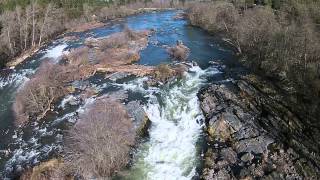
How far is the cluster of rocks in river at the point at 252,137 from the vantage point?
76.4ft

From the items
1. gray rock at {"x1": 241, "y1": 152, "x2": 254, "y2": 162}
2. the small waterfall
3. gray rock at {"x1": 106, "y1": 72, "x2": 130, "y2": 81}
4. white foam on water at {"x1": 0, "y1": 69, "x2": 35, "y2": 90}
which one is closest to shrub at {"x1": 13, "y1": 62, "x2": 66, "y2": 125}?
gray rock at {"x1": 106, "y1": 72, "x2": 130, "y2": 81}

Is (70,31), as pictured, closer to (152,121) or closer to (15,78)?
(15,78)

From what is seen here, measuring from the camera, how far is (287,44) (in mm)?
34812

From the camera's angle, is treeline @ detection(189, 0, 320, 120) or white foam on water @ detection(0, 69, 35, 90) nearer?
treeline @ detection(189, 0, 320, 120)

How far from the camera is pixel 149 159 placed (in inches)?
995

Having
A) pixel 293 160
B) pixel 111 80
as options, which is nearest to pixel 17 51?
pixel 111 80

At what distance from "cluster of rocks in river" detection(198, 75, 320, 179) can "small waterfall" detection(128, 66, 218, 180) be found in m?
0.99

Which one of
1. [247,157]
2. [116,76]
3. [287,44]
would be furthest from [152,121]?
[287,44]

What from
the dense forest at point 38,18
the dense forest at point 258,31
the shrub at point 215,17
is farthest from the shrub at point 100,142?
the shrub at point 215,17

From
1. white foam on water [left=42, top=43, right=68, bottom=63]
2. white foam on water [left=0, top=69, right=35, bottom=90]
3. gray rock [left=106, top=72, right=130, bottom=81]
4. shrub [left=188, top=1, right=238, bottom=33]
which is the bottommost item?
white foam on water [left=0, top=69, right=35, bottom=90]

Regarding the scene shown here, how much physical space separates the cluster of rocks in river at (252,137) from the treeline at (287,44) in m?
2.61

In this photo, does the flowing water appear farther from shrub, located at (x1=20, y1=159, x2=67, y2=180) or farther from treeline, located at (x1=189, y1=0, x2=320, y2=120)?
treeline, located at (x1=189, y1=0, x2=320, y2=120)

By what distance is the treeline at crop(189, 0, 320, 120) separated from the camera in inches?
1241

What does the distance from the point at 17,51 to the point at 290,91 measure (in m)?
34.6
